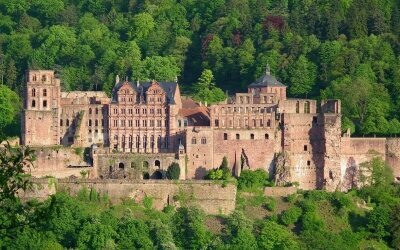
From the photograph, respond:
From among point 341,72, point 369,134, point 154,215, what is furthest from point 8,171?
point 341,72

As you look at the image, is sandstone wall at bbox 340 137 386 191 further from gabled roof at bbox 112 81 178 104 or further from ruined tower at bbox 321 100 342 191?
gabled roof at bbox 112 81 178 104

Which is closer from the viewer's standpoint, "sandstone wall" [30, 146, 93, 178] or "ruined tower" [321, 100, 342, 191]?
"sandstone wall" [30, 146, 93, 178]

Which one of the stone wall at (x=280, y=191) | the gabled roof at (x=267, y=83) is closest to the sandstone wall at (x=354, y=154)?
the stone wall at (x=280, y=191)

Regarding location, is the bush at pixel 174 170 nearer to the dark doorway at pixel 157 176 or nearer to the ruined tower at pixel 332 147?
the dark doorway at pixel 157 176

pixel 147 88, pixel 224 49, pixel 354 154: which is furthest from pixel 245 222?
pixel 224 49

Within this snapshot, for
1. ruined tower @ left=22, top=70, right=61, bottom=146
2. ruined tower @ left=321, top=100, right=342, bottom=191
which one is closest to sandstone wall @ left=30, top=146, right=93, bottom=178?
ruined tower @ left=22, top=70, right=61, bottom=146

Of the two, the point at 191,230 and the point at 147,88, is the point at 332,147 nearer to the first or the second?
the point at 191,230
